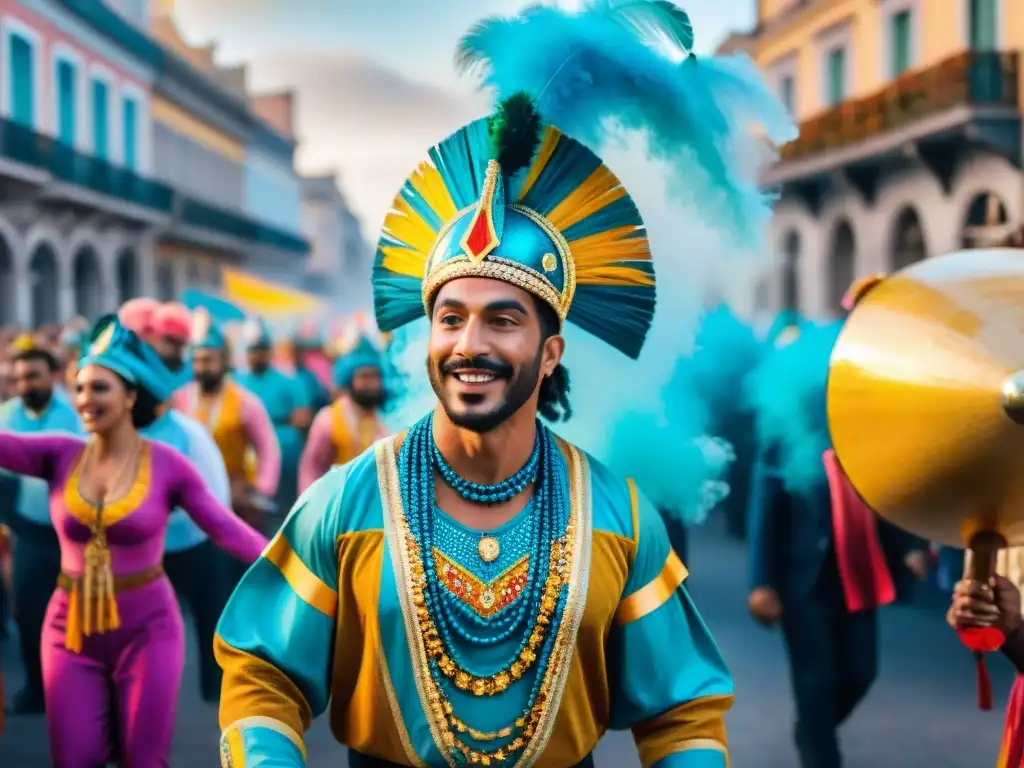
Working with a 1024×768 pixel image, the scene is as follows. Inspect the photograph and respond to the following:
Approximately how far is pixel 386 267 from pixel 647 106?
Answer: 80cm

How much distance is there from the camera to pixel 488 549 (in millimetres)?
2760

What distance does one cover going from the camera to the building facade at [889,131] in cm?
1992

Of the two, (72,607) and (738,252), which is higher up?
(738,252)

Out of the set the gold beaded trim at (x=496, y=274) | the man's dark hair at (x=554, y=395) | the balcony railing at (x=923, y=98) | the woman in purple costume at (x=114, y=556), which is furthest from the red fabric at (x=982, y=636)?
the balcony railing at (x=923, y=98)

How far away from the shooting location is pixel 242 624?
2730mm

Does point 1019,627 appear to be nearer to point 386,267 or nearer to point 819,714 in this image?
point 386,267

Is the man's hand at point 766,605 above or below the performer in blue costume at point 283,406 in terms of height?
below

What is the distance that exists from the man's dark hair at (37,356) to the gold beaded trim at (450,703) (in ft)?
15.3

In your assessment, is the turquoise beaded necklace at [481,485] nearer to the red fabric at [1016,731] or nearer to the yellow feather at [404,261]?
the yellow feather at [404,261]

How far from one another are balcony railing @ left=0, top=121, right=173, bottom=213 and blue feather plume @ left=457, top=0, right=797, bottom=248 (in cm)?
2151

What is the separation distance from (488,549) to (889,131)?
21.2 meters

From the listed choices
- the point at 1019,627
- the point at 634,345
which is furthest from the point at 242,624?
the point at 1019,627

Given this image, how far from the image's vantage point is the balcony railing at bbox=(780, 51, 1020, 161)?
19797 mm

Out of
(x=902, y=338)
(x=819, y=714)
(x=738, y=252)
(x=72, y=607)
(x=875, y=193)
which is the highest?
(x=875, y=193)
